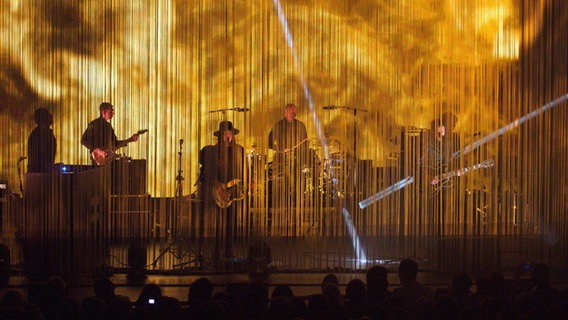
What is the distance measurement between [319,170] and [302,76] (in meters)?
0.98

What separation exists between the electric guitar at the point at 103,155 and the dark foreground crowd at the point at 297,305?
3170 mm

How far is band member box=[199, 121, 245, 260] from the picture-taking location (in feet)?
31.1

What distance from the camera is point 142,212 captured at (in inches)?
372

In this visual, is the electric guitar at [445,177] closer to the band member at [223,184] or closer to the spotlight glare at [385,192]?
the spotlight glare at [385,192]

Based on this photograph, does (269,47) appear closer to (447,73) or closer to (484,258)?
(447,73)

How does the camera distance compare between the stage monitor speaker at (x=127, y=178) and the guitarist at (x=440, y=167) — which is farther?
the guitarist at (x=440, y=167)

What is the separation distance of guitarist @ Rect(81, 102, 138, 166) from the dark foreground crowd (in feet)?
10.5

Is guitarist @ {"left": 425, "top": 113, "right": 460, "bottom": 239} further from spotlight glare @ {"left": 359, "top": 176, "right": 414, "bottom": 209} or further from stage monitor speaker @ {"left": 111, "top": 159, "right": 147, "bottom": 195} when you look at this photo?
stage monitor speaker @ {"left": 111, "top": 159, "right": 147, "bottom": 195}

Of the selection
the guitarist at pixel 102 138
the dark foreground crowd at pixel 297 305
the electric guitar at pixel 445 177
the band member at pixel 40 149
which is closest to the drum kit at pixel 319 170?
the electric guitar at pixel 445 177

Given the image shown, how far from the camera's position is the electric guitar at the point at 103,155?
31.1 ft

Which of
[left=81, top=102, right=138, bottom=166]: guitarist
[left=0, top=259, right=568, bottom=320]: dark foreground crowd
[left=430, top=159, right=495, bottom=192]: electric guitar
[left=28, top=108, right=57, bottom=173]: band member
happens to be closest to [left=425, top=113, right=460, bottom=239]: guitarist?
[left=430, top=159, right=495, bottom=192]: electric guitar

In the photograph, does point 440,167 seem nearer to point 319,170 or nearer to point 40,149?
point 319,170

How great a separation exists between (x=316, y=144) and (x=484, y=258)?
2.07 meters

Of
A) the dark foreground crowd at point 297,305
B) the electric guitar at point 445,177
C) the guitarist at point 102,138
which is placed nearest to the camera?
the dark foreground crowd at point 297,305
